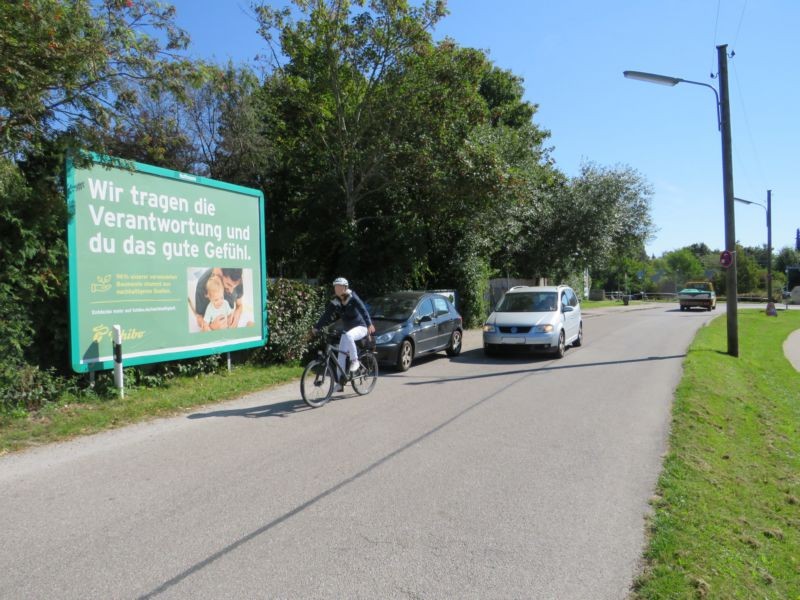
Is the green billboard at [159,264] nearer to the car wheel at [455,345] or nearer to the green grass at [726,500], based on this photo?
the car wheel at [455,345]

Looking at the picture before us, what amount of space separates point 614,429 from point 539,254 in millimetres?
24826

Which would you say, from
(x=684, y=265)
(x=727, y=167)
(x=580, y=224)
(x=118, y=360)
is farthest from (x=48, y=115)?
(x=684, y=265)

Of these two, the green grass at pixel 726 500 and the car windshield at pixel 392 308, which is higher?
the car windshield at pixel 392 308

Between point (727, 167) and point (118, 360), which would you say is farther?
point (727, 167)

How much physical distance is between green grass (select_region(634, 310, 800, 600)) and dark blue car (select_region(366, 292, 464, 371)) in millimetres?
5091

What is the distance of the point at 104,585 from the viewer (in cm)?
337

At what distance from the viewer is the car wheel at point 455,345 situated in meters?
14.2

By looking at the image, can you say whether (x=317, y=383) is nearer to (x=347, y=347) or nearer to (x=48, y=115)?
(x=347, y=347)

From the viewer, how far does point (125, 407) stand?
7.82 m

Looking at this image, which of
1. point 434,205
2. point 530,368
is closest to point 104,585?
point 530,368

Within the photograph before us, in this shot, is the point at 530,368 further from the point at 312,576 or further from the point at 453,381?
the point at 312,576

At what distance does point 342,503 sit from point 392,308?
842cm

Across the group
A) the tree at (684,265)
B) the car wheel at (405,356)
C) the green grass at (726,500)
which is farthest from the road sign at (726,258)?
the tree at (684,265)

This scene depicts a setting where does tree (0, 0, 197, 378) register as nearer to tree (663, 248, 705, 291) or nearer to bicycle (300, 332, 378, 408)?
bicycle (300, 332, 378, 408)
